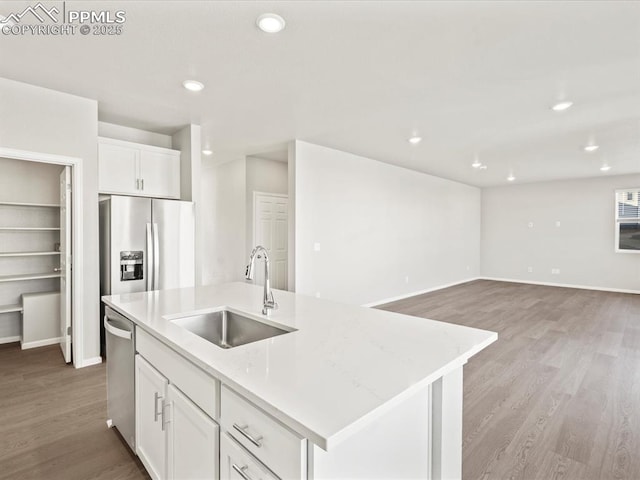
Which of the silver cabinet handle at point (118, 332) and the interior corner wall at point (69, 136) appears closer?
the silver cabinet handle at point (118, 332)

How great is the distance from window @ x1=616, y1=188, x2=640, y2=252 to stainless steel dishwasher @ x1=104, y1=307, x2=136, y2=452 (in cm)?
960

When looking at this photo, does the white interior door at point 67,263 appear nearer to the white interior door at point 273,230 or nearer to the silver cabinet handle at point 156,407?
the silver cabinet handle at point 156,407

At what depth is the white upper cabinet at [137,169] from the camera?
3633 mm

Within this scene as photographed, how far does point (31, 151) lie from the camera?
2.93m

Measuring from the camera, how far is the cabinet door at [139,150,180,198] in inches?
155

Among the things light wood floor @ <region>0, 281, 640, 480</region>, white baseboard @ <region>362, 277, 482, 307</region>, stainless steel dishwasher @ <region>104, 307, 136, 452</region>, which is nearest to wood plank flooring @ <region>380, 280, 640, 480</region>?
light wood floor @ <region>0, 281, 640, 480</region>

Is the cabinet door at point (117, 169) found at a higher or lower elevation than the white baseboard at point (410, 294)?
higher

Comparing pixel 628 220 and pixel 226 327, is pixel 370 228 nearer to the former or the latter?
pixel 226 327

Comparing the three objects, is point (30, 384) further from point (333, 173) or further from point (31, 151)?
point (333, 173)

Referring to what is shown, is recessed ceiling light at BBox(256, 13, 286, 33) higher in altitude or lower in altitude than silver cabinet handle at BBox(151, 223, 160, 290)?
higher

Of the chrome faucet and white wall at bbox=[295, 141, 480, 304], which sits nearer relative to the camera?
the chrome faucet

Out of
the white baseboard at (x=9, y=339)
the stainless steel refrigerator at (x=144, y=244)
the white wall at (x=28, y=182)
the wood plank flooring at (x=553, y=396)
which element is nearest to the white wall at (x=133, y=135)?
the white wall at (x=28, y=182)

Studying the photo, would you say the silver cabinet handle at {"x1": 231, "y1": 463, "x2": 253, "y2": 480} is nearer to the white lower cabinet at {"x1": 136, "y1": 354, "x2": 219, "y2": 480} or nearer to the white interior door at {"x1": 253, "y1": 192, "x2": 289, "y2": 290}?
the white lower cabinet at {"x1": 136, "y1": 354, "x2": 219, "y2": 480}

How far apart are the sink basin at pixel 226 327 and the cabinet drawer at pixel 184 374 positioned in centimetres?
19
